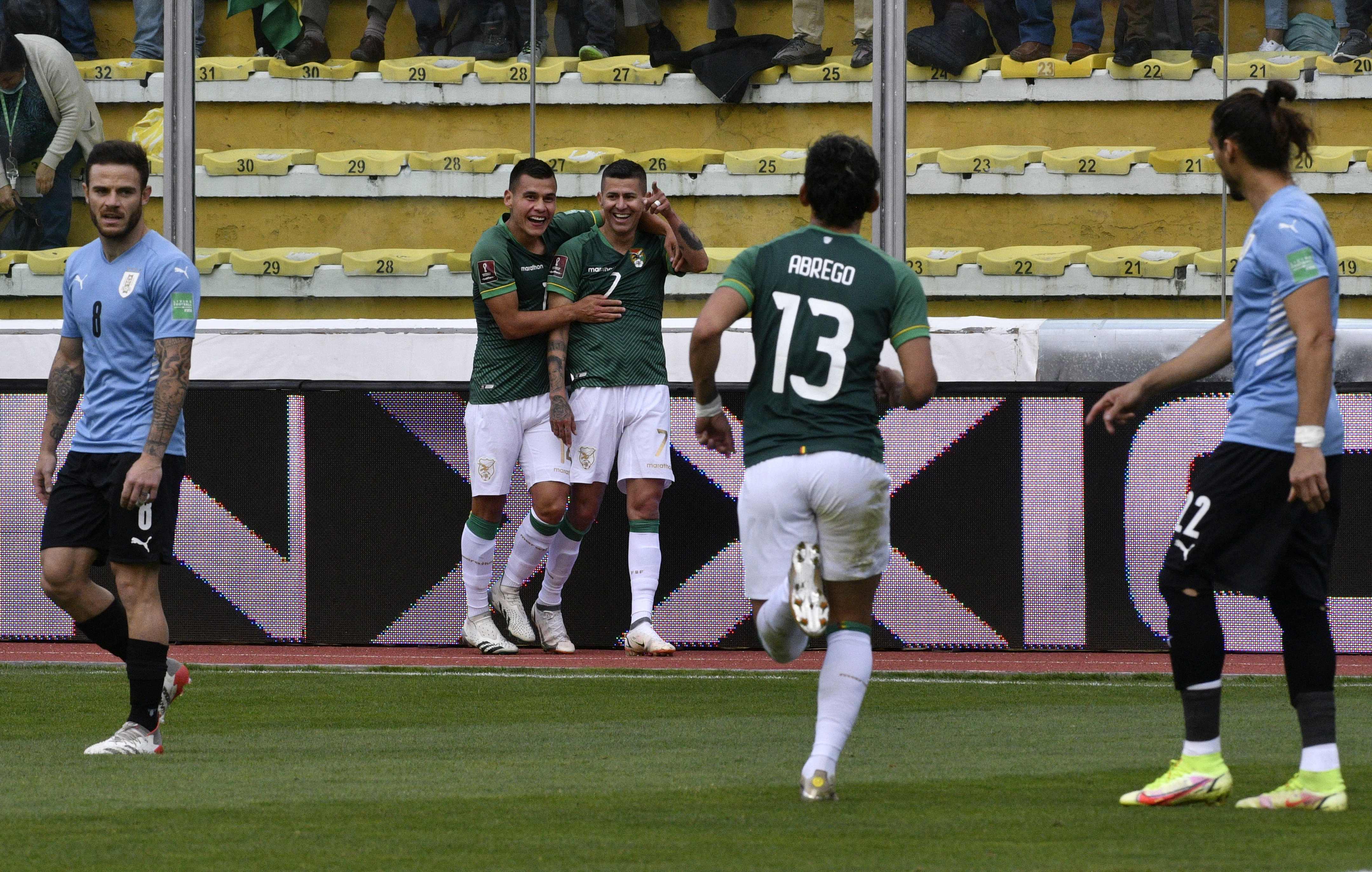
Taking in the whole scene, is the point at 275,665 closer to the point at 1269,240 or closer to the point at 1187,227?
the point at 1269,240

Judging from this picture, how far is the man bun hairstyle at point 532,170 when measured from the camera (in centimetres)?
886

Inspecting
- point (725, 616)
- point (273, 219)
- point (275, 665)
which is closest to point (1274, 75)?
point (725, 616)

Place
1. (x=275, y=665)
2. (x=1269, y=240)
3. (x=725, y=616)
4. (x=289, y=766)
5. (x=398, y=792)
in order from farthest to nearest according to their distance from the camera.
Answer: (x=725, y=616), (x=275, y=665), (x=289, y=766), (x=398, y=792), (x=1269, y=240)

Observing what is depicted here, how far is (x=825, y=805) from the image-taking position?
468 centimetres

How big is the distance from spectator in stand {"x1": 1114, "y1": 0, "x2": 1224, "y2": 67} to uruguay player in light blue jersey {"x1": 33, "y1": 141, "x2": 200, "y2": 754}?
292 inches

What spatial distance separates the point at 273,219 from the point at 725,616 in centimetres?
429

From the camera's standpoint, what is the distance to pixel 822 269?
485 cm

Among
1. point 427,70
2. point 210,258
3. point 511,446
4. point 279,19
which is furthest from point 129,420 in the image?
point 279,19

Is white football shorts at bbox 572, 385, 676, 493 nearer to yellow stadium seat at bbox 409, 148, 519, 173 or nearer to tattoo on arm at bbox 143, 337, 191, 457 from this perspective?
yellow stadium seat at bbox 409, 148, 519, 173

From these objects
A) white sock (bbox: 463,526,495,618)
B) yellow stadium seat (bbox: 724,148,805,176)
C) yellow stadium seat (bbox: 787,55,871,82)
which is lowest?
white sock (bbox: 463,526,495,618)

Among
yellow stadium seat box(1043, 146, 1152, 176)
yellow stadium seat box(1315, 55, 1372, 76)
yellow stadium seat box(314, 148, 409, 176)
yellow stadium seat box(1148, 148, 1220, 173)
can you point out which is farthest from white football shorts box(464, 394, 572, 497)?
yellow stadium seat box(1315, 55, 1372, 76)

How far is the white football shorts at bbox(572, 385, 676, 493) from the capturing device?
8766 millimetres

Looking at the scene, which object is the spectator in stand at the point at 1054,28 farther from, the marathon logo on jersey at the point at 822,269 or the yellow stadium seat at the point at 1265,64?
the marathon logo on jersey at the point at 822,269

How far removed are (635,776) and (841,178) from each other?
177 cm
